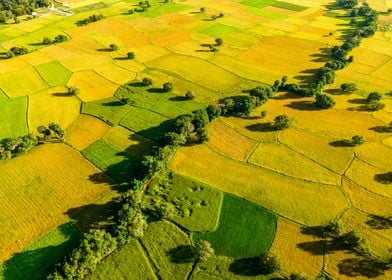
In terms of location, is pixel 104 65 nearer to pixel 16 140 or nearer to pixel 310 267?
pixel 16 140

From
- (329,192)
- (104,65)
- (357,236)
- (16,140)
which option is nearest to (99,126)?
(16,140)

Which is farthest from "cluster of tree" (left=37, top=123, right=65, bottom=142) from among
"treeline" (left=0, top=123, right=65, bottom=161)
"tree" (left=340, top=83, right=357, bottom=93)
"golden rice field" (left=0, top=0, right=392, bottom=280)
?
"tree" (left=340, top=83, right=357, bottom=93)

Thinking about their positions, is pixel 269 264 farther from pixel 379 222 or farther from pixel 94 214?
pixel 94 214

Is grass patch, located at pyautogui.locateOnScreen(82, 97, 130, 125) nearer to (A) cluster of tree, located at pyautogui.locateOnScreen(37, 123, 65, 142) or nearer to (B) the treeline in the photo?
(A) cluster of tree, located at pyautogui.locateOnScreen(37, 123, 65, 142)

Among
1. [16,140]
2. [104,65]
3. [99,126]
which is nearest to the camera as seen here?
[16,140]

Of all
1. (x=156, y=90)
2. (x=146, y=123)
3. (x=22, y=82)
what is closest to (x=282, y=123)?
(x=146, y=123)

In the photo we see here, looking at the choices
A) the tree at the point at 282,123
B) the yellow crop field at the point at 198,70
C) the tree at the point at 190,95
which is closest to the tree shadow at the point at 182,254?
the tree at the point at 282,123
